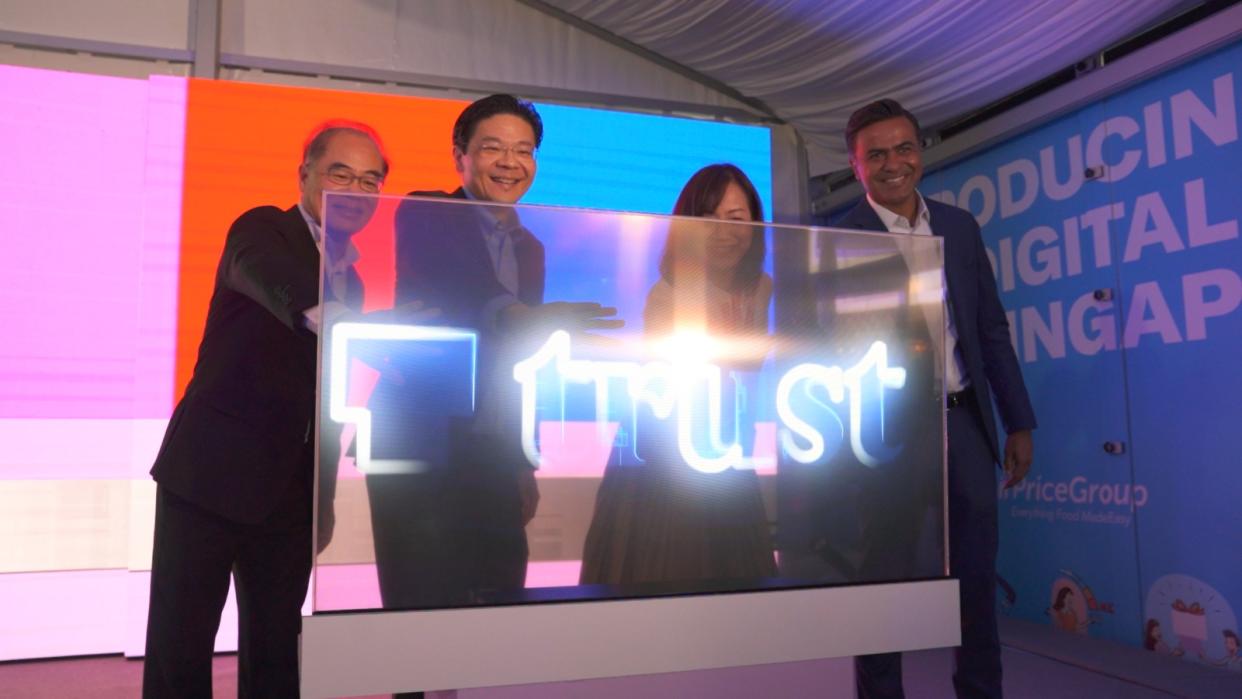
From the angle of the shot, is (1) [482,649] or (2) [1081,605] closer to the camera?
(1) [482,649]

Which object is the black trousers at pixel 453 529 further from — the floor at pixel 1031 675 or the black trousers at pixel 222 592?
the floor at pixel 1031 675

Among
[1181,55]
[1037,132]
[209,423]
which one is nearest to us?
[209,423]

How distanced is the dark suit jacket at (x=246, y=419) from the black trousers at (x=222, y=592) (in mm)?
47

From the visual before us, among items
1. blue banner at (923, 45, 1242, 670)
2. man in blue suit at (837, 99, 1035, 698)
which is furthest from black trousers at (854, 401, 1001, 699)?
blue banner at (923, 45, 1242, 670)

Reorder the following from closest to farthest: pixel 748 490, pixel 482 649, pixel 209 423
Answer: pixel 482 649 < pixel 748 490 < pixel 209 423

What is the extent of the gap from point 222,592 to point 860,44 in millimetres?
3218

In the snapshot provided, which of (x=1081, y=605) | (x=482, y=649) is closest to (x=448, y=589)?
(x=482, y=649)

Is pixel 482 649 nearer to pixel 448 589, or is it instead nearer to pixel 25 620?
pixel 448 589

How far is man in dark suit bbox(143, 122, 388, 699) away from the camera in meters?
1.46

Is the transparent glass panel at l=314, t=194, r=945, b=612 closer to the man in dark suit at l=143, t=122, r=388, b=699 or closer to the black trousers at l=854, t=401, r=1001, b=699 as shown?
the man in dark suit at l=143, t=122, r=388, b=699

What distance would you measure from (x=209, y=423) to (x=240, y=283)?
0.33 meters

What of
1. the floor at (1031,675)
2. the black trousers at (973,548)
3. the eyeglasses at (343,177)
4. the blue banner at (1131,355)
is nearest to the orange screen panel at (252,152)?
the floor at (1031,675)

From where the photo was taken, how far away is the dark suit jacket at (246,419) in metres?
1.46

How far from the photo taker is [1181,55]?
2896mm
